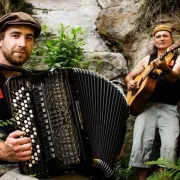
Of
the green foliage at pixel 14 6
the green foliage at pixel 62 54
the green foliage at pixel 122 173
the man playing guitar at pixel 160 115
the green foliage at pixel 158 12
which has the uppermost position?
the green foliage at pixel 14 6

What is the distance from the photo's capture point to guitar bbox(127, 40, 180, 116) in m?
3.53

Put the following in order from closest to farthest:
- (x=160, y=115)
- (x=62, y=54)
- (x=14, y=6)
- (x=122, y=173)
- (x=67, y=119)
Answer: (x=67, y=119) < (x=160, y=115) < (x=122, y=173) < (x=62, y=54) < (x=14, y=6)

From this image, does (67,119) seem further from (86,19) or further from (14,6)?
(86,19)

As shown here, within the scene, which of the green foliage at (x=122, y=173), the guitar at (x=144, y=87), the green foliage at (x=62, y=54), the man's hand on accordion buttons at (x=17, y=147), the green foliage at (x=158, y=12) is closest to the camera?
the man's hand on accordion buttons at (x=17, y=147)

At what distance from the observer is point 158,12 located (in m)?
5.10

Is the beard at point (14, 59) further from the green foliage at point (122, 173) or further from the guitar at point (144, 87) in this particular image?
the green foliage at point (122, 173)

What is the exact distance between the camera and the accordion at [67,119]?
7.34ft

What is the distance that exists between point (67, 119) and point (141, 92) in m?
1.37

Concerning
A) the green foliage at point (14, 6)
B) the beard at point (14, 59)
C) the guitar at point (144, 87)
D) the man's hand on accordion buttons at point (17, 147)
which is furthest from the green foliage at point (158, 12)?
the man's hand on accordion buttons at point (17, 147)

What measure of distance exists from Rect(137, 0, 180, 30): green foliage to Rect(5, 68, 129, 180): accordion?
104 inches

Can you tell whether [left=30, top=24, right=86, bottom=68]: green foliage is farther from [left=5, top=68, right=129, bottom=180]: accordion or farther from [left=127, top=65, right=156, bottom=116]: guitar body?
[left=5, top=68, right=129, bottom=180]: accordion

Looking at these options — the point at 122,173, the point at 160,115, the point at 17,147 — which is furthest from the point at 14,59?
the point at 122,173

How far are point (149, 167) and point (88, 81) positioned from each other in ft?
4.90

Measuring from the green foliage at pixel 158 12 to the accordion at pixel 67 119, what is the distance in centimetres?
264
